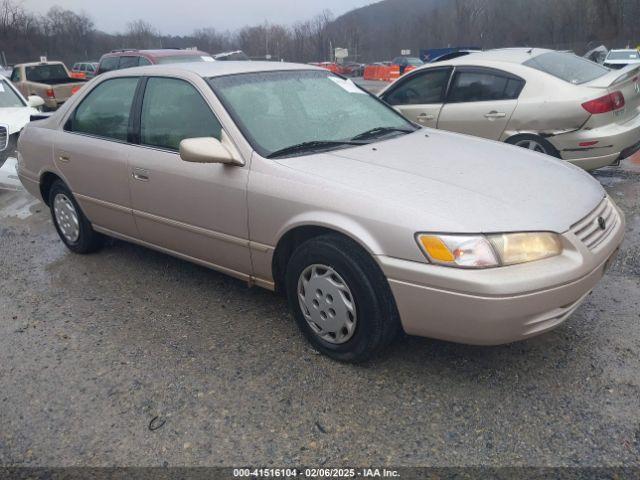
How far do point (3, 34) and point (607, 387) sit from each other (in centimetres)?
8153

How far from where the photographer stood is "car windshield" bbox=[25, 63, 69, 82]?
15734 mm

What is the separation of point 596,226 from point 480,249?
81 centimetres

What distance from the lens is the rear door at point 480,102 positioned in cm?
577

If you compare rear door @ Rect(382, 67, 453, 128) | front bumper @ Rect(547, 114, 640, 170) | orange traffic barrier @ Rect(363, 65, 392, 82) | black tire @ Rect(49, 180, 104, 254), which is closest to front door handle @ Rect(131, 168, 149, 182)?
black tire @ Rect(49, 180, 104, 254)

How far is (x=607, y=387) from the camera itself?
2.64 metres

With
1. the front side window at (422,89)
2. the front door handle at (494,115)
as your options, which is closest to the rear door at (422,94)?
the front side window at (422,89)

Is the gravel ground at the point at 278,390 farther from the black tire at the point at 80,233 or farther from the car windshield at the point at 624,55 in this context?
the car windshield at the point at 624,55

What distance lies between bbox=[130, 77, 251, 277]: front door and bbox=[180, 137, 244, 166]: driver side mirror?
104 millimetres

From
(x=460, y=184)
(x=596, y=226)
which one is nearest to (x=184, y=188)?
(x=460, y=184)

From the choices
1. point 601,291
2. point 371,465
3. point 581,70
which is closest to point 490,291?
point 371,465

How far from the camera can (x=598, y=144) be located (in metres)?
5.36

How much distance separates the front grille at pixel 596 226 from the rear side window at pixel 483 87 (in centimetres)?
304

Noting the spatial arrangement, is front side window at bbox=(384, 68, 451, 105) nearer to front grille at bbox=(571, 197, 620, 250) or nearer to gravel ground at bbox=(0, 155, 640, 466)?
gravel ground at bbox=(0, 155, 640, 466)

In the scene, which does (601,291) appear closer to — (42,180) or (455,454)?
(455,454)
